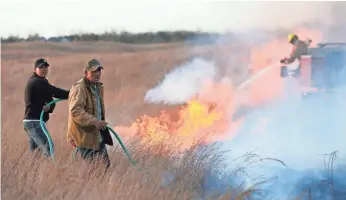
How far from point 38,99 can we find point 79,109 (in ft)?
3.13

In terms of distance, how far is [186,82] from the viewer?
42.7 feet

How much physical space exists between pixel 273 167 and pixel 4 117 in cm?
639

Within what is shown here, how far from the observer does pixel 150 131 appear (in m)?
10.2

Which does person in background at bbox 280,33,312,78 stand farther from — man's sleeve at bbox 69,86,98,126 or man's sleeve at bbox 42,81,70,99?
man's sleeve at bbox 69,86,98,126

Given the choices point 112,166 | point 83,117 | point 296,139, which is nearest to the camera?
point 83,117

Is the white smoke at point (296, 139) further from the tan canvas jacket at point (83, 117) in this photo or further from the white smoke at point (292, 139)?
the tan canvas jacket at point (83, 117)

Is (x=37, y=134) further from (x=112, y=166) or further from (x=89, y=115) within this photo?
(x=89, y=115)

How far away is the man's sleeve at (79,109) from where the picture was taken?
6.88 m

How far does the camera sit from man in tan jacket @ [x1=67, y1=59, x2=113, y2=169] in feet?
22.7

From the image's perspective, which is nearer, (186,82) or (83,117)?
(83,117)

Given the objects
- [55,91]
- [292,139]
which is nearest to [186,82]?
[292,139]

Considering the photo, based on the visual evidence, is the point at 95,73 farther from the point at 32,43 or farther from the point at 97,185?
the point at 32,43

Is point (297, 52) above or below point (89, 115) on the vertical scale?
above

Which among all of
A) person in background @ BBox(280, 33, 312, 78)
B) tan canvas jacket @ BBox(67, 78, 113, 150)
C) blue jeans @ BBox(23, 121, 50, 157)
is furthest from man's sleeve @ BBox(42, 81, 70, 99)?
person in background @ BBox(280, 33, 312, 78)
